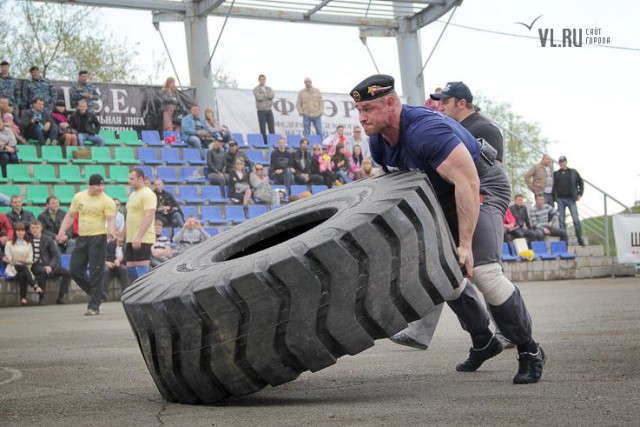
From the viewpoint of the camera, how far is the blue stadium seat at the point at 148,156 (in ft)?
68.8

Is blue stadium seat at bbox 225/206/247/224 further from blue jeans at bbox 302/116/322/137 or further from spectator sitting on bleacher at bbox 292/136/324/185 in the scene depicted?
blue jeans at bbox 302/116/322/137

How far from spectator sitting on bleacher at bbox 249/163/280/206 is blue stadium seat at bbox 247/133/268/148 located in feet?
9.44

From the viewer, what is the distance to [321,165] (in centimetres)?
2158

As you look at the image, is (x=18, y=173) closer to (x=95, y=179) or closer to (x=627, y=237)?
(x=95, y=179)

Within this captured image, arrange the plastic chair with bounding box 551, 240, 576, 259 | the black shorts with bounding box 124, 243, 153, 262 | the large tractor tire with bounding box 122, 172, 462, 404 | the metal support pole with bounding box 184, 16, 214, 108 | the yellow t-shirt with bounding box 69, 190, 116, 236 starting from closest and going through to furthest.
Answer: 1. the large tractor tire with bounding box 122, 172, 462, 404
2. the yellow t-shirt with bounding box 69, 190, 116, 236
3. the black shorts with bounding box 124, 243, 153, 262
4. the plastic chair with bounding box 551, 240, 576, 259
5. the metal support pole with bounding box 184, 16, 214, 108

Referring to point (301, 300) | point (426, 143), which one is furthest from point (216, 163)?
point (301, 300)

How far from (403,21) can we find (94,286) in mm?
16119

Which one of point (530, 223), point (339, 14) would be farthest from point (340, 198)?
point (339, 14)

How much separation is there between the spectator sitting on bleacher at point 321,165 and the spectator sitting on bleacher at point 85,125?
474 centimetres

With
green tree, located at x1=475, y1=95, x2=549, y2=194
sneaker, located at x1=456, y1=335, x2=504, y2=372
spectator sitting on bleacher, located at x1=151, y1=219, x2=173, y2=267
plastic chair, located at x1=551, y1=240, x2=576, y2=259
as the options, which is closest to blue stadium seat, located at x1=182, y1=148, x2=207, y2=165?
spectator sitting on bleacher, located at x1=151, y1=219, x2=173, y2=267

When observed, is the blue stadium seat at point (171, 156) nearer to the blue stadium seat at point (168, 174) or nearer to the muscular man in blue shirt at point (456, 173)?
the blue stadium seat at point (168, 174)

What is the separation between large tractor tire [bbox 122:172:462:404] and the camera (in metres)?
4.16

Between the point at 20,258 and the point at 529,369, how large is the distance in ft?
41.0

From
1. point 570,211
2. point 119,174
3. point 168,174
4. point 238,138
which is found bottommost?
point 570,211
